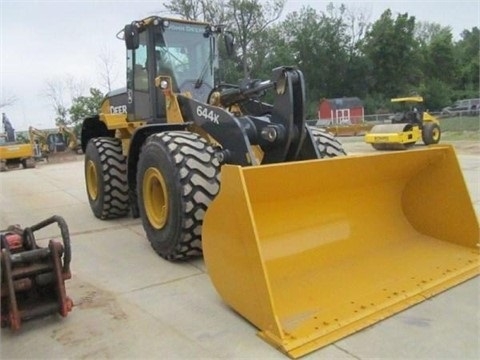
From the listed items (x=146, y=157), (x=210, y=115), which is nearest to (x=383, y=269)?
(x=210, y=115)

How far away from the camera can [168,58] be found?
533 centimetres

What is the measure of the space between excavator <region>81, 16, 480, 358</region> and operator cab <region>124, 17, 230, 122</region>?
0.02 m

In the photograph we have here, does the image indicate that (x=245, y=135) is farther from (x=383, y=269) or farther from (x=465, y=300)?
(x=465, y=300)

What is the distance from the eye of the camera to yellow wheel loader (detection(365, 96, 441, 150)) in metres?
15.1

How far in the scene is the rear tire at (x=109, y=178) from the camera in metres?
6.02

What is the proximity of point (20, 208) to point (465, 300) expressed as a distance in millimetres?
7236

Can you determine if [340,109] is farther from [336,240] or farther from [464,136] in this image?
[336,240]

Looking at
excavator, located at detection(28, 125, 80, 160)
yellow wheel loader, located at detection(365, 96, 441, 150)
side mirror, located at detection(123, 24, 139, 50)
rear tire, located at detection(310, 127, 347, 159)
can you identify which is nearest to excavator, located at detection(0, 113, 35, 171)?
excavator, located at detection(28, 125, 80, 160)

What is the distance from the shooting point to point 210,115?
14.3 feet

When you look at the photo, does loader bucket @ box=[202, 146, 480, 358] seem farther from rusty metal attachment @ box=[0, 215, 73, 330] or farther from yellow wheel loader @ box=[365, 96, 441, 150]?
yellow wheel loader @ box=[365, 96, 441, 150]

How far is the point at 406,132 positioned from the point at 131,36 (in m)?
12.1

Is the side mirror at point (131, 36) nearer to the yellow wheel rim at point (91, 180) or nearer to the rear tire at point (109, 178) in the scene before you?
the rear tire at point (109, 178)

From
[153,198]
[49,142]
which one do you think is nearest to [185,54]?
[153,198]

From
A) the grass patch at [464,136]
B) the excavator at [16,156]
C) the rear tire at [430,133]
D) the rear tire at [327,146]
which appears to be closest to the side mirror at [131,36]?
the rear tire at [327,146]
